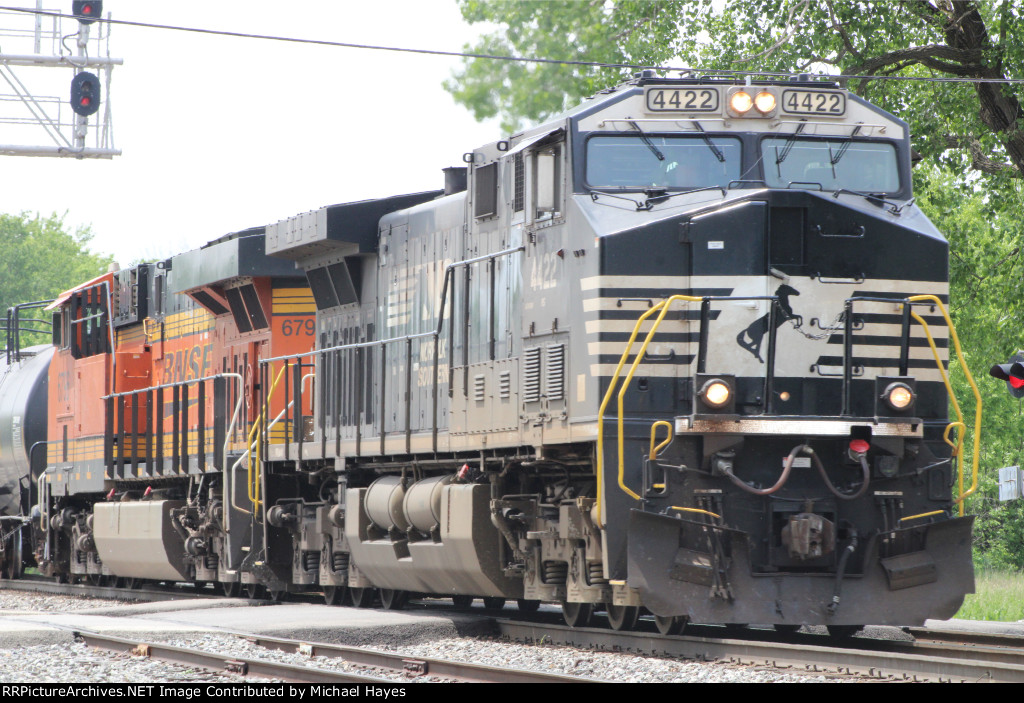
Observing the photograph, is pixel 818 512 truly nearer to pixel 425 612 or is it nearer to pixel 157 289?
pixel 425 612

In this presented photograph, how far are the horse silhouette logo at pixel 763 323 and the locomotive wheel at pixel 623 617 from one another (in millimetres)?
2196

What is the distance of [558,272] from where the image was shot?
9992 mm

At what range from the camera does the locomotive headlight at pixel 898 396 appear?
9.23 meters

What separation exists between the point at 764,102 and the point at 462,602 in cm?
649

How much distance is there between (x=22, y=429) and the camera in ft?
72.3

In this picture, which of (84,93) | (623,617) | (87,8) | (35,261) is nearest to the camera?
(623,617)

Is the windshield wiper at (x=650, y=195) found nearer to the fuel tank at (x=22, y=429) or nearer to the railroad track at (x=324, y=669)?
the railroad track at (x=324, y=669)

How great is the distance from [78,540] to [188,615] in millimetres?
7498

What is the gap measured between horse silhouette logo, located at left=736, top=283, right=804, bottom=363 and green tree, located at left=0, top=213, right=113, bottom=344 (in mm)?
56621

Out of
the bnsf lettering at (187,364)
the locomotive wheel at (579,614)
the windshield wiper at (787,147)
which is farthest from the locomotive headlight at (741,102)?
the bnsf lettering at (187,364)

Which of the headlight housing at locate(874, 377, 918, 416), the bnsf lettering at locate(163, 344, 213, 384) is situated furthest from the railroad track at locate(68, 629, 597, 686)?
the bnsf lettering at locate(163, 344, 213, 384)

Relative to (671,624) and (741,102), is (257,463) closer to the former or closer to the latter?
(671,624)

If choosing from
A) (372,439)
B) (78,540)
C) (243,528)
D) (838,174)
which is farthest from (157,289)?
(838,174)

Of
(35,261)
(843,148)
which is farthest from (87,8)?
(35,261)
